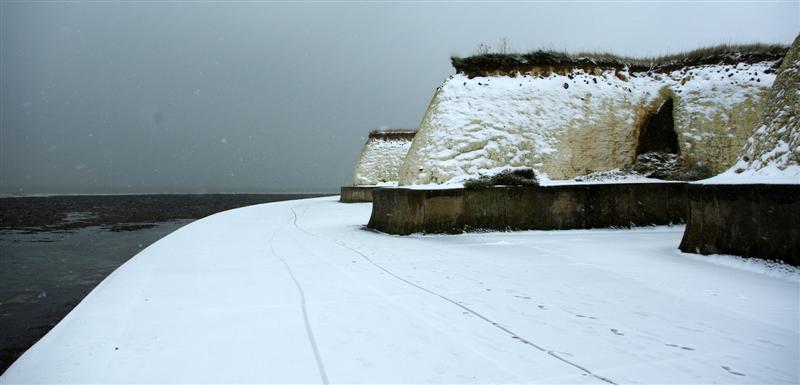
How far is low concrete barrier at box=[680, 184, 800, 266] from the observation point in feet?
16.4

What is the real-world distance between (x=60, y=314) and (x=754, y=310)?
829 centimetres

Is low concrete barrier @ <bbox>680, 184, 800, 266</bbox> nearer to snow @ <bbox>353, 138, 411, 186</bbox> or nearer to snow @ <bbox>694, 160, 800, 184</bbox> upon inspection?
snow @ <bbox>694, 160, 800, 184</bbox>

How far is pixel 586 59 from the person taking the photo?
12250 millimetres

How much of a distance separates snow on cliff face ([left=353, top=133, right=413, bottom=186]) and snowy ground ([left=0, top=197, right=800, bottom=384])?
26.6 metres

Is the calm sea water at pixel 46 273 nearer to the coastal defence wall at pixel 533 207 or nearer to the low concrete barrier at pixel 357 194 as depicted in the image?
the coastal defence wall at pixel 533 207

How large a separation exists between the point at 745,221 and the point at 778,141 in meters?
1.35

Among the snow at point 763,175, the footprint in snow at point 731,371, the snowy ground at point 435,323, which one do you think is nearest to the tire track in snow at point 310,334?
the snowy ground at point 435,323

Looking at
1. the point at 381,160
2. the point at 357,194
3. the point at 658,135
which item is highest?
the point at 381,160

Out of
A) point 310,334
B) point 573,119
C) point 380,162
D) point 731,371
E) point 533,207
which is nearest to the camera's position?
point 731,371

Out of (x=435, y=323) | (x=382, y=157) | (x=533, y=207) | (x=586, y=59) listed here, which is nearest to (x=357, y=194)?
(x=382, y=157)

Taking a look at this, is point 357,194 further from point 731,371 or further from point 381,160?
point 731,371

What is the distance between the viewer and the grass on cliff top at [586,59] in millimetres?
11859

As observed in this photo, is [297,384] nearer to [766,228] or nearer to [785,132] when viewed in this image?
[766,228]

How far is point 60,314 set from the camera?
624 cm
